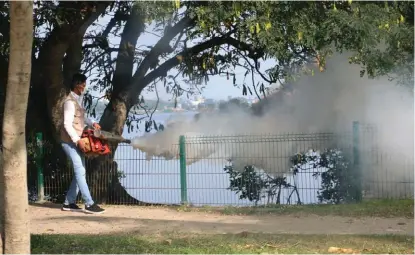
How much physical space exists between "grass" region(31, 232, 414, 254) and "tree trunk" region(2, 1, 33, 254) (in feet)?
2.87

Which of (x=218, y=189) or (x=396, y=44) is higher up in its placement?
(x=396, y=44)

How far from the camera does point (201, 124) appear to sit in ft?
44.8

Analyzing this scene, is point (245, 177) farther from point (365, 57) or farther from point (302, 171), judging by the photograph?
point (365, 57)

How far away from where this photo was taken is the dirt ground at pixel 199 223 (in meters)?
7.11

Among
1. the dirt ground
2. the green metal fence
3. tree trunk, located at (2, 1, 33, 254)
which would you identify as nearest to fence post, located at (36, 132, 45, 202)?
the green metal fence

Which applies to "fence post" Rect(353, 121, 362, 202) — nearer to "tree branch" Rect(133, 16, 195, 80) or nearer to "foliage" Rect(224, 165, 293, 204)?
"foliage" Rect(224, 165, 293, 204)

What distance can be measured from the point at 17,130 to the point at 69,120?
309 cm

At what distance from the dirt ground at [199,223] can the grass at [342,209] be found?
259 millimetres

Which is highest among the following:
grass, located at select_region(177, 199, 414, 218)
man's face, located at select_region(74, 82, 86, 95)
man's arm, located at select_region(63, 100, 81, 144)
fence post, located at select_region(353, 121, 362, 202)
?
man's face, located at select_region(74, 82, 86, 95)

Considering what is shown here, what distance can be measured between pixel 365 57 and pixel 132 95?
5.62 meters

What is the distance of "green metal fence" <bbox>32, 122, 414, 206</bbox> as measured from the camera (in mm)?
9711

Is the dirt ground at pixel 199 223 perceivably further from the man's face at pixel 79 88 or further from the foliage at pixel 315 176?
the foliage at pixel 315 176

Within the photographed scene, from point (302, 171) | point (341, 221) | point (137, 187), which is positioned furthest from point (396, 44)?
point (137, 187)

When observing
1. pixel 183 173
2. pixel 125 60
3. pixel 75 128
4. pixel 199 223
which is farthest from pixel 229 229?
pixel 125 60
